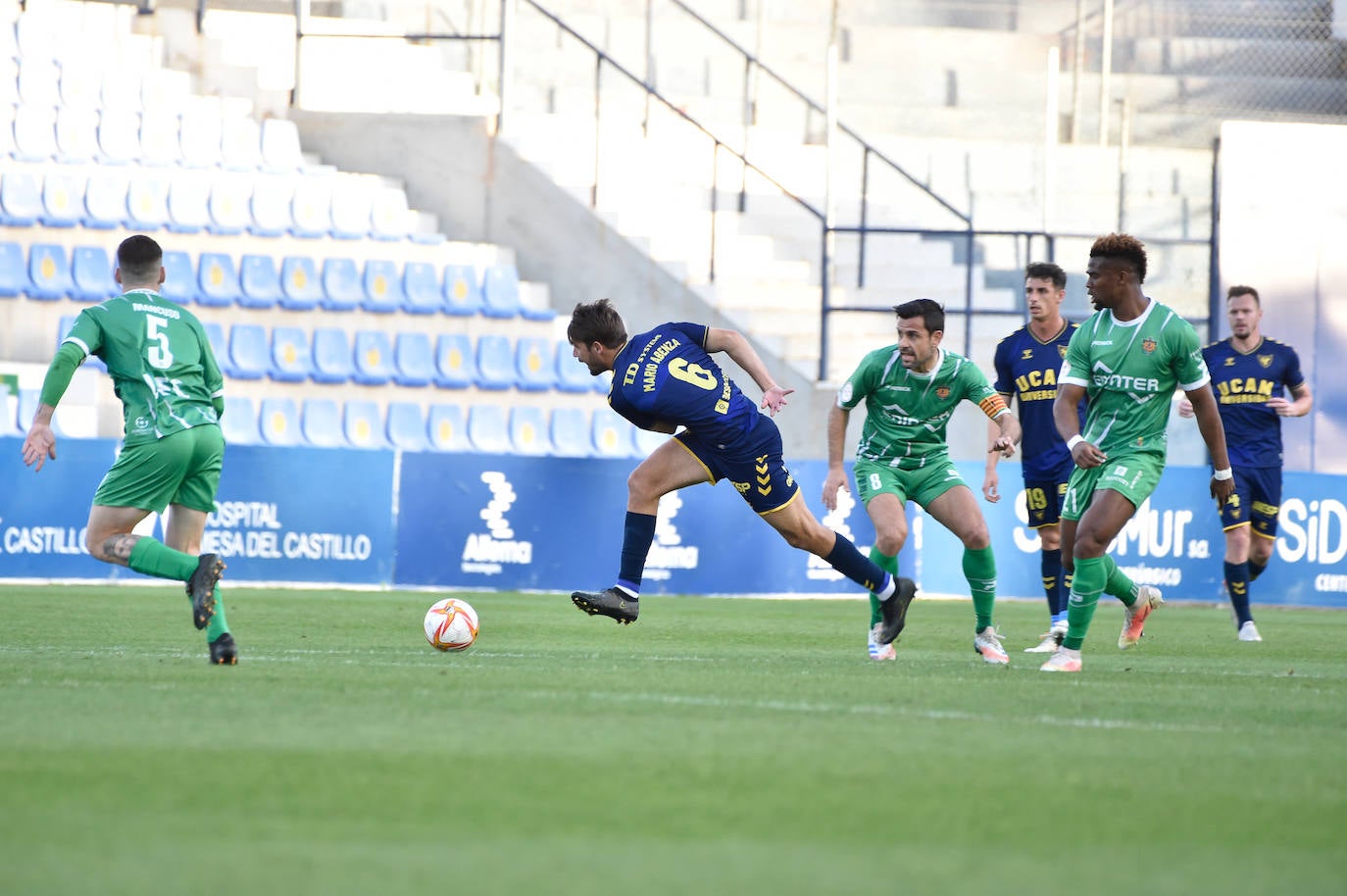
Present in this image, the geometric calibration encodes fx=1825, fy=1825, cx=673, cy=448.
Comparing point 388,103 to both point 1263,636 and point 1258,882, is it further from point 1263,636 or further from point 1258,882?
point 1258,882

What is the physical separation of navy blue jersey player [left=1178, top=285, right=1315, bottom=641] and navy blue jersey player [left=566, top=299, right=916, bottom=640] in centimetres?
479

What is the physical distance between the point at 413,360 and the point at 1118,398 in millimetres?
11875

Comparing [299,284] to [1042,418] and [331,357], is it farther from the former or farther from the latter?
[1042,418]

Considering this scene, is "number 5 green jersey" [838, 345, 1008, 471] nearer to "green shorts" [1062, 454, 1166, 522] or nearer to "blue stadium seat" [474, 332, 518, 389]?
"green shorts" [1062, 454, 1166, 522]

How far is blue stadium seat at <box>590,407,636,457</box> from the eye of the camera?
19.3 m

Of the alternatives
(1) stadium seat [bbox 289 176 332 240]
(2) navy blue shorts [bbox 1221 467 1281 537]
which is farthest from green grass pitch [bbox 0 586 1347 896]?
(1) stadium seat [bbox 289 176 332 240]

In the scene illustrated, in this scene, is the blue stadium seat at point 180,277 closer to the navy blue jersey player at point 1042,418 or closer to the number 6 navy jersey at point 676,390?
the navy blue jersey player at point 1042,418

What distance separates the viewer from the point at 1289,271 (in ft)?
62.8

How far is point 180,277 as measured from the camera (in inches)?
761

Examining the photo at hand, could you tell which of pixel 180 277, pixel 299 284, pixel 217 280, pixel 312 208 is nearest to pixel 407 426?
pixel 299 284

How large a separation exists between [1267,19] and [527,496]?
1396 cm

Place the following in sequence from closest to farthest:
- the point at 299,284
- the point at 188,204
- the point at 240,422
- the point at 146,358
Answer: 1. the point at 146,358
2. the point at 240,422
3. the point at 299,284
4. the point at 188,204

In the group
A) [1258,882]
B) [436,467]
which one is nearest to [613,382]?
[1258,882]

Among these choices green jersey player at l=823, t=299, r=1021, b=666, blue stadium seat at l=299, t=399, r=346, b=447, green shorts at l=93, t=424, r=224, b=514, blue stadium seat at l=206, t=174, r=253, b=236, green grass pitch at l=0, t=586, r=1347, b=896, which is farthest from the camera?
blue stadium seat at l=206, t=174, r=253, b=236
